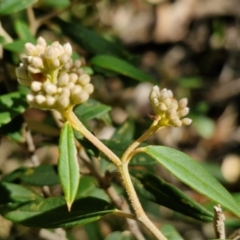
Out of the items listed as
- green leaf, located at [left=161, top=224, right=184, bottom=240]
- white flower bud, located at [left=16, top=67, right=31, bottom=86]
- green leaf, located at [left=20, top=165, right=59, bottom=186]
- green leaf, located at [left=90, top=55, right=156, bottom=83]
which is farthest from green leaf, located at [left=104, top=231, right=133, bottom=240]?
white flower bud, located at [left=16, top=67, right=31, bottom=86]

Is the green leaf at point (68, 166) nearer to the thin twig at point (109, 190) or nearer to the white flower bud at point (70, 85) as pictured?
the white flower bud at point (70, 85)

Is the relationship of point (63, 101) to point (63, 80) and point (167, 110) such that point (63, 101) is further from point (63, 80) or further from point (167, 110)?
point (167, 110)

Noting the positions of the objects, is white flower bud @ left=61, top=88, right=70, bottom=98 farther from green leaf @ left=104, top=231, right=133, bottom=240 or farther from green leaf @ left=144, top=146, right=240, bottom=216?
green leaf @ left=104, top=231, right=133, bottom=240

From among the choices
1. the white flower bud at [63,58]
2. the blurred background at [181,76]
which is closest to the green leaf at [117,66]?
the blurred background at [181,76]

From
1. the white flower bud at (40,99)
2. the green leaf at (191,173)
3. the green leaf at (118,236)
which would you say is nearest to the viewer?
the white flower bud at (40,99)

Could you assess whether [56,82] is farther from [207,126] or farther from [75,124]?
[207,126]

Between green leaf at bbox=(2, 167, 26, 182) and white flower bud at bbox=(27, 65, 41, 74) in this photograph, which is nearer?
white flower bud at bbox=(27, 65, 41, 74)
